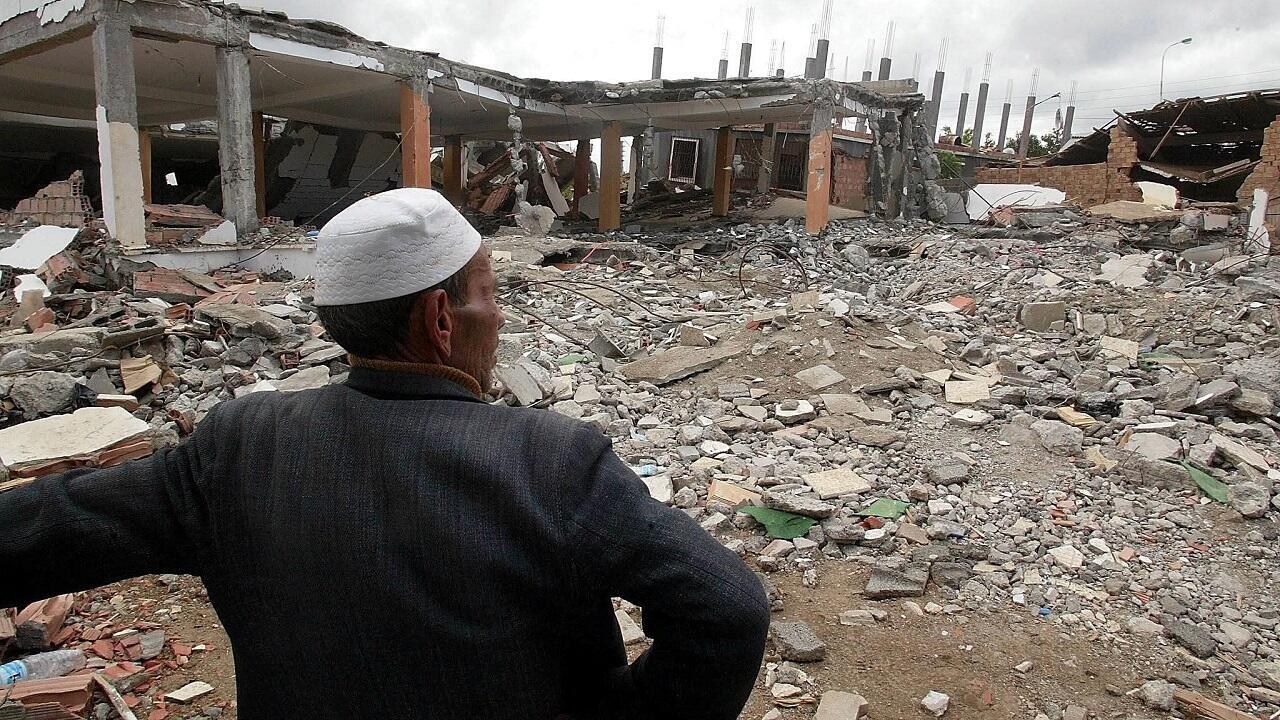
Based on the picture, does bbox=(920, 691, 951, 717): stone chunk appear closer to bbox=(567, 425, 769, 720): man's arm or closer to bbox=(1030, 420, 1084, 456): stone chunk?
bbox=(567, 425, 769, 720): man's arm

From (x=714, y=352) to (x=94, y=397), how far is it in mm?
4655

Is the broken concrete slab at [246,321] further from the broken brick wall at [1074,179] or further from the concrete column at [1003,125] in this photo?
the concrete column at [1003,125]

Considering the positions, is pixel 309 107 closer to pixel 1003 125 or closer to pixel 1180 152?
pixel 1180 152

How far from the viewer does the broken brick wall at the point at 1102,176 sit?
16.5m

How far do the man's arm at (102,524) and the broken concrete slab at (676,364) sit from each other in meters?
5.58

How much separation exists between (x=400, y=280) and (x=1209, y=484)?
5085 mm

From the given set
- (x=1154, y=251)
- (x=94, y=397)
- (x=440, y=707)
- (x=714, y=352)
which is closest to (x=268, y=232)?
(x=94, y=397)

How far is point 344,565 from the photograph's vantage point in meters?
1.04

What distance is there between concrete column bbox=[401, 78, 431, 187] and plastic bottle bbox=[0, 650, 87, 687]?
990 centimetres

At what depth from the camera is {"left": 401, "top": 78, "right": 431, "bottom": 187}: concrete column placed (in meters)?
12.2

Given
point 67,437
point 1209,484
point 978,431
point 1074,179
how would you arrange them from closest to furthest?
point 67,437, point 1209,484, point 978,431, point 1074,179

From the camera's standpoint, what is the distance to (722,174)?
18.6 metres

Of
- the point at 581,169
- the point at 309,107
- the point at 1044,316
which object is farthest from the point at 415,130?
the point at 581,169

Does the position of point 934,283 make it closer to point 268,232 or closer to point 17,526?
point 268,232
